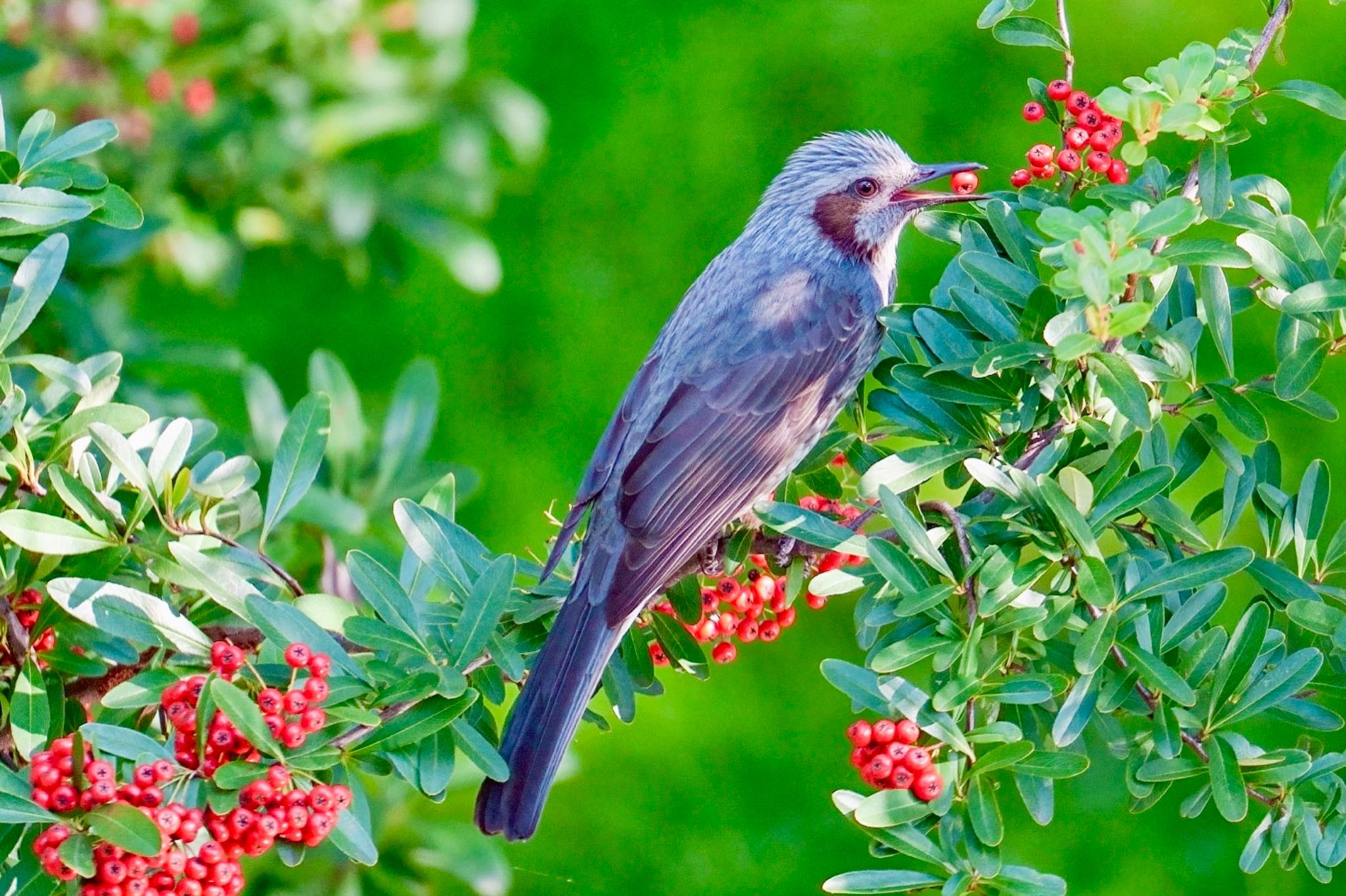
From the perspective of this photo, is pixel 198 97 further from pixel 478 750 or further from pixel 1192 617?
pixel 1192 617

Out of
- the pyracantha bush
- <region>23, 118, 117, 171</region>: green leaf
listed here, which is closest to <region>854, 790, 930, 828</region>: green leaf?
<region>23, 118, 117, 171</region>: green leaf

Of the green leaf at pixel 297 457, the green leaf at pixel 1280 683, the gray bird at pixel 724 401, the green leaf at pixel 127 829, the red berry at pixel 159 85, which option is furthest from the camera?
the red berry at pixel 159 85

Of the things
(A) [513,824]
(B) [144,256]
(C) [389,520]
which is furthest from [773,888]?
(B) [144,256]

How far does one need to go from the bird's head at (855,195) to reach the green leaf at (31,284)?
2.20 meters

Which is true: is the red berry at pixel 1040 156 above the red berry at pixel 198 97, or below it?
above

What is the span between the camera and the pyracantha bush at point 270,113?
4.29m

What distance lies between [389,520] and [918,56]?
3343mm

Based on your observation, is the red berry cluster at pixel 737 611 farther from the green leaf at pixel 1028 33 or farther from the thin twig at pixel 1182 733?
the green leaf at pixel 1028 33

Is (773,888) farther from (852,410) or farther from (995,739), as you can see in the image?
(995,739)

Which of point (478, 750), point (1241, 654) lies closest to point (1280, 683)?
point (1241, 654)

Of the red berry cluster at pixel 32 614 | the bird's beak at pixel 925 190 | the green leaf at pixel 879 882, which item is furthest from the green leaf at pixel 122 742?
the bird's beak at pixel 925 190

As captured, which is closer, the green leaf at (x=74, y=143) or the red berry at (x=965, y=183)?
the green leaf at (x=74, y=143)

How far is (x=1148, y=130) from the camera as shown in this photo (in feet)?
7.90

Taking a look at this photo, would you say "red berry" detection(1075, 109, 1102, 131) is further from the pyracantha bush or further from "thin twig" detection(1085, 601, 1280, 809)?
the pyracantha bush
